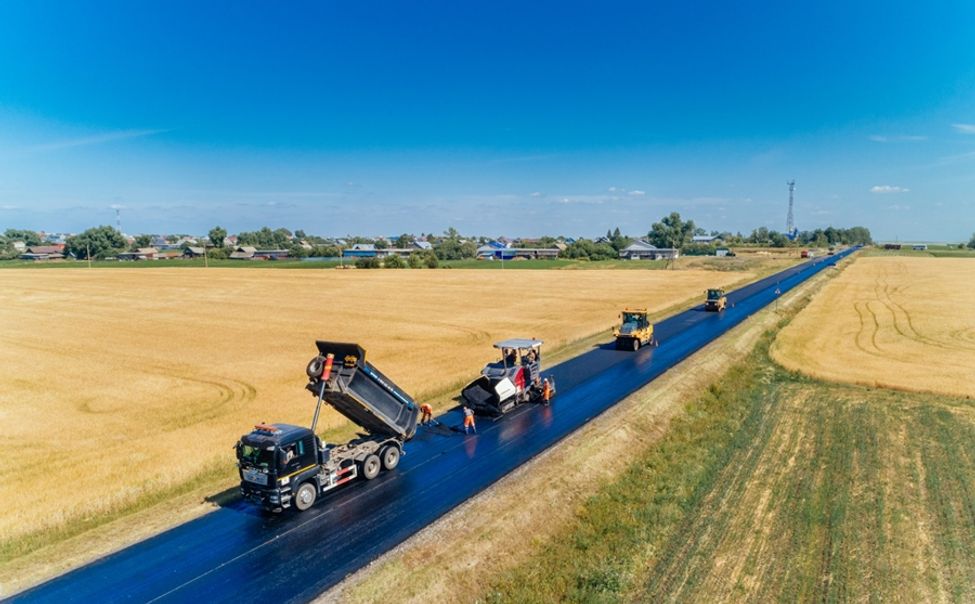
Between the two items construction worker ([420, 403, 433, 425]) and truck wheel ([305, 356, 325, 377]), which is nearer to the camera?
truck wheel ([305, 356, 325, 377])

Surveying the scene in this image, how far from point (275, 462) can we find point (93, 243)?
220102mm

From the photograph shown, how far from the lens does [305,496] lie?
16.4 meters

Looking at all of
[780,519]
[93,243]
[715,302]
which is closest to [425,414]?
[780,519]

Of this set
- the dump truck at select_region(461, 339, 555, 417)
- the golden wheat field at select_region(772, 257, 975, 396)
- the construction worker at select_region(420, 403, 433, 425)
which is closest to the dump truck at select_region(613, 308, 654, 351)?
the golden wheat field at select_region(772, 257, 975, 396)

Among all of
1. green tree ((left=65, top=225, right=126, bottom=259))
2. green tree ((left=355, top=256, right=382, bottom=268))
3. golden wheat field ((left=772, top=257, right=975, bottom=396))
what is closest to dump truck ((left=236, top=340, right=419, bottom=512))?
golden wheat field ((left=772, top=257, right=975, bottom=396))

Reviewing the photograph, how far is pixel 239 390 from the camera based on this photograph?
3041 centimetres

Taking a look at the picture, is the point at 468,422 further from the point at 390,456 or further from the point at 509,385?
the point at 390,456

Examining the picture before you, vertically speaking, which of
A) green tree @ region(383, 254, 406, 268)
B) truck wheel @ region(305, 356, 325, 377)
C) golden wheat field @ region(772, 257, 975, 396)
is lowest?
golden wheat field @ region(772, 257, 975, 396)

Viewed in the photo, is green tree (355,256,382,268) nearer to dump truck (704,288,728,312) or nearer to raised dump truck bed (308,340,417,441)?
dump truck (704,288,728,312)

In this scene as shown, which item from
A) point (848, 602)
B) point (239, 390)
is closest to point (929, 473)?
point (848, 602)

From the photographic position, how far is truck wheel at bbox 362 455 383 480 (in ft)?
60.2

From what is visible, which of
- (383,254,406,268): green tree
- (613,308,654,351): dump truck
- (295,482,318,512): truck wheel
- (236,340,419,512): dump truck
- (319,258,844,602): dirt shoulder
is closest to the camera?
(319,258,844,602): dirt shoulder

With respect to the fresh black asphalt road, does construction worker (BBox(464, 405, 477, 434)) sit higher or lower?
higher

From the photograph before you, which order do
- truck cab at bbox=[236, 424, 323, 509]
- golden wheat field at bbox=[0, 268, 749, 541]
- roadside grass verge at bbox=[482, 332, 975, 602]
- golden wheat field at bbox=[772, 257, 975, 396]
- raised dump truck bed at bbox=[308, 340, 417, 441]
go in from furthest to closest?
golden wheat field at bbox=[772, 257, 975, 396] → golden wheat field at bbox=[0, 268, 749, 541] → raised dump truck bed at bbox=[308, 340, 417, 441] → truck cab at bbox=[236, 424, 323, 509] → roadside grass verge at bbox=[482, 332, 975, 602]
